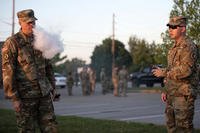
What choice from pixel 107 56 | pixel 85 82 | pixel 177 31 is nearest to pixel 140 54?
pixel 107 56

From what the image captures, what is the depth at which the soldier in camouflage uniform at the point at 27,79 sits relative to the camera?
616 centimetres

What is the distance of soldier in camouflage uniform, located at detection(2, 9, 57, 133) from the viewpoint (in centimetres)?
616

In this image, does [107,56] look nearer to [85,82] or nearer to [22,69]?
[85,82]

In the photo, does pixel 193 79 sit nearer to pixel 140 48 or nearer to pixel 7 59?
pixel 7 59

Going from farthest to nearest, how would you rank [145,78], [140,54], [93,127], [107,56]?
[107,56], [140,54], [145,78], [93,127]

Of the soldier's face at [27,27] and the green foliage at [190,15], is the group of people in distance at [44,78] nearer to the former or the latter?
the soldier's face at [27,27]

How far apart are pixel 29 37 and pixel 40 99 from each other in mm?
842

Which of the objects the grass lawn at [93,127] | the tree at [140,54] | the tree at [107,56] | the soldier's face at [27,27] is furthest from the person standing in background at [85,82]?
the tree at [107,56]

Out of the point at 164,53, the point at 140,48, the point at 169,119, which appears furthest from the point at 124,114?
the point at 140,48

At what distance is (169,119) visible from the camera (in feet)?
22.0

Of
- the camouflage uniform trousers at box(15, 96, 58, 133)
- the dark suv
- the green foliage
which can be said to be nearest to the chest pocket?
the camouflage uniform trousers at box(15, 96, 58, 133)

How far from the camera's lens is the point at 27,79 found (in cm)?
634

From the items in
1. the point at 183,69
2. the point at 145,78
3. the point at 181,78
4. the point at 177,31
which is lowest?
the point at 181,78

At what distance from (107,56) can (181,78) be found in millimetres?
58684
